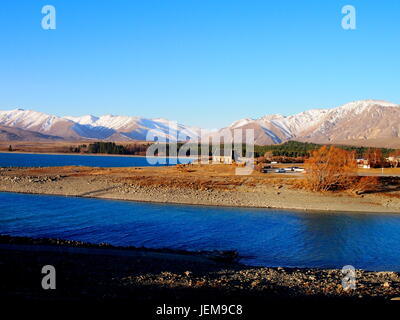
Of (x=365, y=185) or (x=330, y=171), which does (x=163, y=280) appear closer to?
(x=330, y=171)

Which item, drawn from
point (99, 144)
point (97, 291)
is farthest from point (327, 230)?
point (99, 144)

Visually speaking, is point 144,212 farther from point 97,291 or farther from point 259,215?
point 97,291

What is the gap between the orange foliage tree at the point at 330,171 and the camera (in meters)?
45.1

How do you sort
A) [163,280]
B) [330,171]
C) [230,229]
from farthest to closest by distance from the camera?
[330,171]
[230,229]
[163,280]

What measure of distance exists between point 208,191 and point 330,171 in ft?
44.9

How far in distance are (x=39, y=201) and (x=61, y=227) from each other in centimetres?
1381

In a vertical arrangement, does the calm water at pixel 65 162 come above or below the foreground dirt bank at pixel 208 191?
above

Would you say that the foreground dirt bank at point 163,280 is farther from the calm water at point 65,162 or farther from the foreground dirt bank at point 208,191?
the calm water at point 65,162

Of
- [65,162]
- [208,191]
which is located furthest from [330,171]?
[65,162]

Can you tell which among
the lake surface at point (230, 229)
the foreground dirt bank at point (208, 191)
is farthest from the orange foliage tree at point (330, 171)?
the lake surface at point (230, 229)

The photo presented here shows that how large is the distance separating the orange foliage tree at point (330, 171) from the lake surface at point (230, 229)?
9361 mm

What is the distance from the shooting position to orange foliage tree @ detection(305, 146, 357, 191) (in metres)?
45.1

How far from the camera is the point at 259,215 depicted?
33938 millimetres

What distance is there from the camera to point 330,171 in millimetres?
45406
